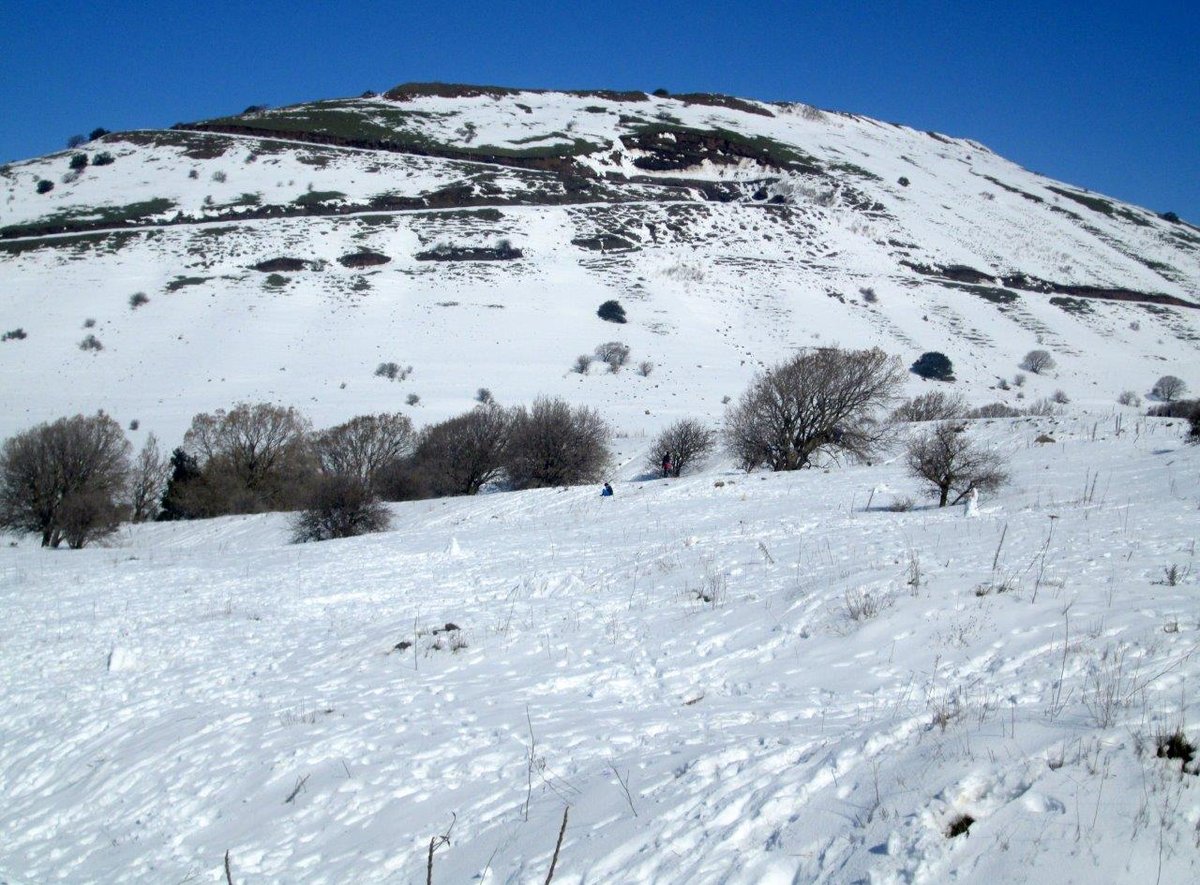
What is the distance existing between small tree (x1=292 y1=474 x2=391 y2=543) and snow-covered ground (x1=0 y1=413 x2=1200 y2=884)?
13.2m

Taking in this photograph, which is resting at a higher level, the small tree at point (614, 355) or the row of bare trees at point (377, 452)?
the small tree at point (614, 355)

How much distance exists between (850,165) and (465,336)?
7202 cm

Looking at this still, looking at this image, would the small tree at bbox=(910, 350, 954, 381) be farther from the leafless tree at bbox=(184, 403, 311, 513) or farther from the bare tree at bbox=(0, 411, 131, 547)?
the bare tree at bbox=(0, 411, 131, 547)

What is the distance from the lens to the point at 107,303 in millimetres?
56000

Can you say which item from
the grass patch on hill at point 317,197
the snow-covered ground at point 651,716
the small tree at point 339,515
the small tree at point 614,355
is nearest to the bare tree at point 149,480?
the small tree at point 339,515

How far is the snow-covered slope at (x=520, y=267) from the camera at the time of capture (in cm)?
4794

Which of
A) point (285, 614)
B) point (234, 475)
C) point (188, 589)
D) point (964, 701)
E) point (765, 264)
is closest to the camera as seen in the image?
point (964, 701)

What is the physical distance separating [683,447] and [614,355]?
18067 millimetres

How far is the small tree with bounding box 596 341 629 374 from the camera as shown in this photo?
165ft

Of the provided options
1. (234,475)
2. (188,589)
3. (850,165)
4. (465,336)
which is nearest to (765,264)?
(465,336)

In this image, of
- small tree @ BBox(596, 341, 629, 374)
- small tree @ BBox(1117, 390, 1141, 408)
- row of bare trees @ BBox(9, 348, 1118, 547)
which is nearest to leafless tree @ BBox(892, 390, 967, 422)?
row of bare trees @ BBox(9, 348, 1118, 547)

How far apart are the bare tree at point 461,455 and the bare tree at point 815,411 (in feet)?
39.0

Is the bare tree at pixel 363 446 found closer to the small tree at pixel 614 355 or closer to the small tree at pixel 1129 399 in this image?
the small tree at pixel 614 355

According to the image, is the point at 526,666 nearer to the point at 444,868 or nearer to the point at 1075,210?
the point at 444,868
